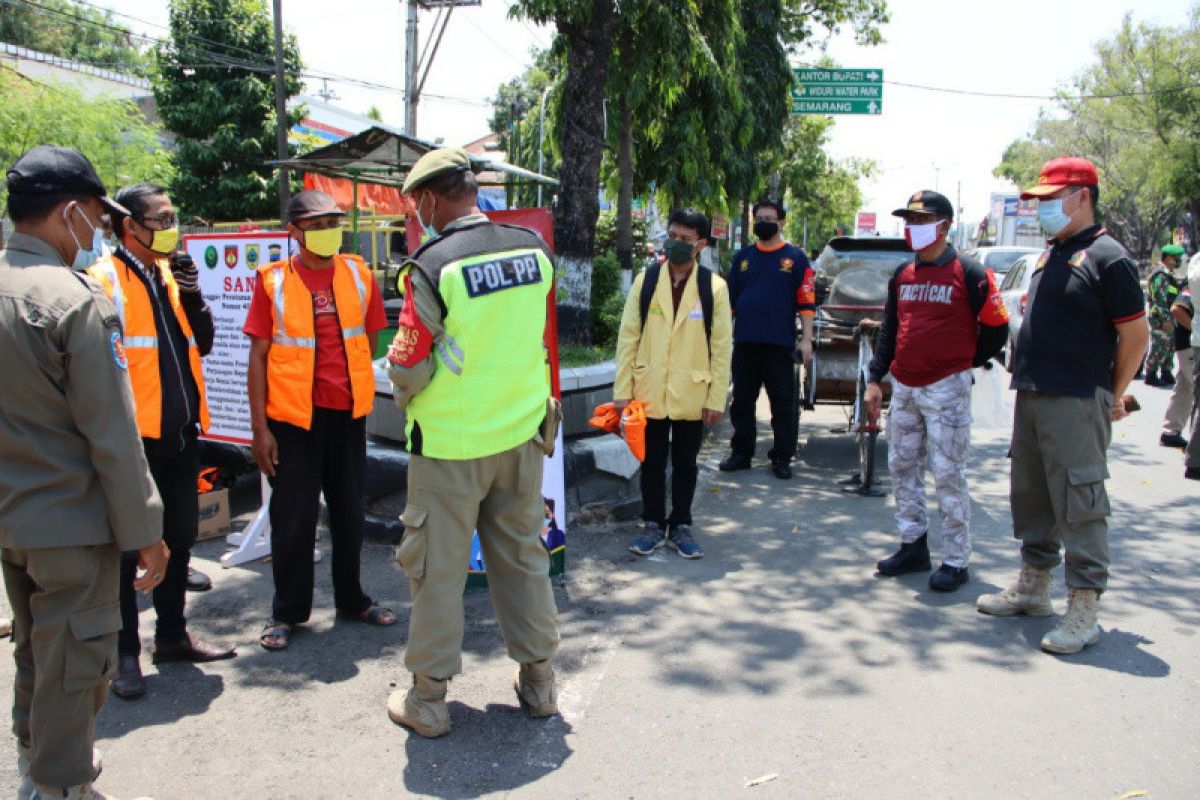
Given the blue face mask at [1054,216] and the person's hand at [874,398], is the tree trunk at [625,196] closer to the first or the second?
the person's hand at [874,398]

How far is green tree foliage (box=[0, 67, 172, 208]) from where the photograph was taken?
1905cm

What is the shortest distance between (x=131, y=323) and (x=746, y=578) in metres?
3.24

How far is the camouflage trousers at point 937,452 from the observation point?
15.6 ft

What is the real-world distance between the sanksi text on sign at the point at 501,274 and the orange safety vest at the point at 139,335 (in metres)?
1.43

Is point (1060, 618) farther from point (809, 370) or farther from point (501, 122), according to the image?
point (501, 122)

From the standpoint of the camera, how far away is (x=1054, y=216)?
4156 millimetres

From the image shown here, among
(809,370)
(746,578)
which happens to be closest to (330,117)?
(809,370)

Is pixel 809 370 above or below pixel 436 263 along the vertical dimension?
below

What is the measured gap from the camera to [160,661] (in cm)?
402

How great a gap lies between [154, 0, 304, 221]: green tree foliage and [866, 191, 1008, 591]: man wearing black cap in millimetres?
21789

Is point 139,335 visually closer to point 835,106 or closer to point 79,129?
point 835,106

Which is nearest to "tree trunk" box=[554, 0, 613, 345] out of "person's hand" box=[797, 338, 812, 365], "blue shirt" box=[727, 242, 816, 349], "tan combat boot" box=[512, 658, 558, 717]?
"blue shirt" box=[727, 242, 816, 349]

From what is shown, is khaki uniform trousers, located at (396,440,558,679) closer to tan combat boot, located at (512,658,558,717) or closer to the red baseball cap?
tan combat boot, located at (512,658,558,717)

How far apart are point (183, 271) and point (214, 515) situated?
225cm
